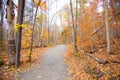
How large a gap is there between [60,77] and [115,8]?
10701 millimetres

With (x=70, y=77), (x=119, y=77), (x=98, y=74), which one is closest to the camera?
(x=119, y=77)

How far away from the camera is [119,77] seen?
7961mm

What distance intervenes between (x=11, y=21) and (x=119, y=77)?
29.0ft

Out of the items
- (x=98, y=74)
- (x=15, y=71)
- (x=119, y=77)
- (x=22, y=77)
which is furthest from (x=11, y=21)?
(x=119, y=77)

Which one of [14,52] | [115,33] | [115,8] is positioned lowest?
[14,52]

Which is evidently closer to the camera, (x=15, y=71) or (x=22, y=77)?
(x=22, y=77)

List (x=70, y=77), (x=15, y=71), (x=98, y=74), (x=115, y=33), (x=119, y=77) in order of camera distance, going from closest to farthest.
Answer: (x=119, y=77), (x=98, y=74), (x=70, y=77), (x=15, y=71), (x=115, y=33)

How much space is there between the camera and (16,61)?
42.9 feet

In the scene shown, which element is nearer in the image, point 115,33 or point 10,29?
point 10,29

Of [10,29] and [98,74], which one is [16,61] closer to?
[10,29]

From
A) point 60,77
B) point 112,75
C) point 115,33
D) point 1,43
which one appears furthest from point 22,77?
point 115,33

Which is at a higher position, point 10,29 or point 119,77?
point 10,29

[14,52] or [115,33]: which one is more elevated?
[115,33]

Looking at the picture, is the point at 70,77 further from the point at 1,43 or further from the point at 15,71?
the point at 1,43
